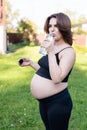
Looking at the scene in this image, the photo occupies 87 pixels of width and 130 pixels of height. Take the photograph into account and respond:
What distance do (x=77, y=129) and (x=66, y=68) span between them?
2.66 metres

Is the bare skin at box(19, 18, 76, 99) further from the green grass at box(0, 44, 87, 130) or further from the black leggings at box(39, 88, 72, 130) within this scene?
the green grass at box(0, 44, 87, 130)

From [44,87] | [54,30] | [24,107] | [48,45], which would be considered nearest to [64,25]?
[54,30]

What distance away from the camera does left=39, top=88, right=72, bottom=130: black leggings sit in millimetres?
3348

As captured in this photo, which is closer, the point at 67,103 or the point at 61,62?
the point at 61,62

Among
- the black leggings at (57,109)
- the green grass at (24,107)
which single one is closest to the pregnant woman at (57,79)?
the black leggings at (57,109)

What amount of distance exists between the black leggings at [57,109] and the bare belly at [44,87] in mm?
51

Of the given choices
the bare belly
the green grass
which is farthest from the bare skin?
the green grass

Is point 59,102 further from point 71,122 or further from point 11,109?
point 11,109

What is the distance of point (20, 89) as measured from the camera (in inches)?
340

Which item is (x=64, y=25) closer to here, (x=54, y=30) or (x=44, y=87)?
(x=54, y=30)

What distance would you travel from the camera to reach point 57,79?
3039 millimetres

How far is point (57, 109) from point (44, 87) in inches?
11.0

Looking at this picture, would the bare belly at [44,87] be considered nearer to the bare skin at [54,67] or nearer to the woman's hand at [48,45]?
the bare skin at [54,67]

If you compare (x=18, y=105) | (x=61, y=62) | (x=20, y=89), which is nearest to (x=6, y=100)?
Answer: (x=18, y=105)
